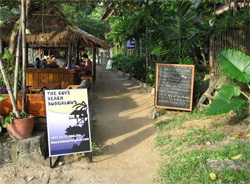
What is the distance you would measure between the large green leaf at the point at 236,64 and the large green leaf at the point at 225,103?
274mm

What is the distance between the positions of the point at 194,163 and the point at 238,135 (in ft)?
4.54

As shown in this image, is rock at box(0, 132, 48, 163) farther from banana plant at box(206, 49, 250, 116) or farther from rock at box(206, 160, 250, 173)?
banana plant at box(206, 49, 250, 116)

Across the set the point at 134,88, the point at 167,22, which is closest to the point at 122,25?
the point at 134,88

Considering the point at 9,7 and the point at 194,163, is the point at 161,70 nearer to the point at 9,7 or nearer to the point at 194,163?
the point at 194,163

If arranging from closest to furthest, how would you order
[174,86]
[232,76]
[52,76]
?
[232,76]
[174,86]
[52,76]

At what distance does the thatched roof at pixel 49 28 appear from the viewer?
9578 mm

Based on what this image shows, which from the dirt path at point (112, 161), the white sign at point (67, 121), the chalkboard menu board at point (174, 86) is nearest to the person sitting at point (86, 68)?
the dirt path at point (112, 161)

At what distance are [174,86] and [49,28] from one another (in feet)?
16.9

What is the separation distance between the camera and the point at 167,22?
28.0ft

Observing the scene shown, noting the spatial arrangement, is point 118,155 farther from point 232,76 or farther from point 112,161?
point 232,76

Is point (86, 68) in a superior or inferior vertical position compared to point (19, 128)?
superior

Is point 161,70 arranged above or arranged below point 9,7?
below

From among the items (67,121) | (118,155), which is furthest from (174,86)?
(67,121)

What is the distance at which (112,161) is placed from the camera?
5.15m
